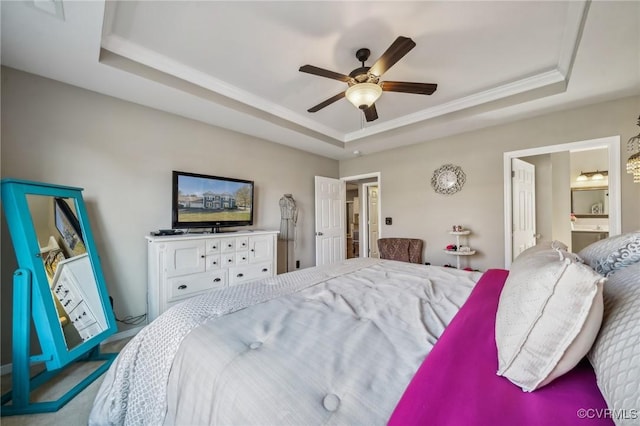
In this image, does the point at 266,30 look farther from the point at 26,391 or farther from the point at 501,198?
the point at 501,198

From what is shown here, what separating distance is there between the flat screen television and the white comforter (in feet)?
5.71

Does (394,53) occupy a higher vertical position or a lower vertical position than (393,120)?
lower

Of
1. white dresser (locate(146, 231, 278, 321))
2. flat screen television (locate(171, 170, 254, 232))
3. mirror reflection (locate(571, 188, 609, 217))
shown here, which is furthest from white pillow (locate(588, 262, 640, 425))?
mirror reflection (locate(571, 188, 609, 217))

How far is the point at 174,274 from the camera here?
2541 millimetres

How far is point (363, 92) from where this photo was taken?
1.99 metres

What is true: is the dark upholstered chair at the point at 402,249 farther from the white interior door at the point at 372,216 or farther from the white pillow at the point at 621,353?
the white pillow at the point at 621,353

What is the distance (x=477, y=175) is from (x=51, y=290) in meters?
4.66

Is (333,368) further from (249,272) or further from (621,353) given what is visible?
(249,272)

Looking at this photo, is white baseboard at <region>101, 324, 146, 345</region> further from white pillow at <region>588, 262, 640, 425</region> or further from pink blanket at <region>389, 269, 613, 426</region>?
white pillow at <region>588, 262, 640, 425</region>

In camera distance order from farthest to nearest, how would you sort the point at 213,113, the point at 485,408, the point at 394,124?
the point at 394,124 < the point at 213,113 < the point at 485,408

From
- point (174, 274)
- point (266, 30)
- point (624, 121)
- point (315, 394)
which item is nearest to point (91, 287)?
point (174, 274)

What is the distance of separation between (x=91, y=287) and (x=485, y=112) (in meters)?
4.43

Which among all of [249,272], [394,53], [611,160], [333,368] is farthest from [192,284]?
[611,160]

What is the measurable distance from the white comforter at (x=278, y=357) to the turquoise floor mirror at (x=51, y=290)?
2.60 feet
